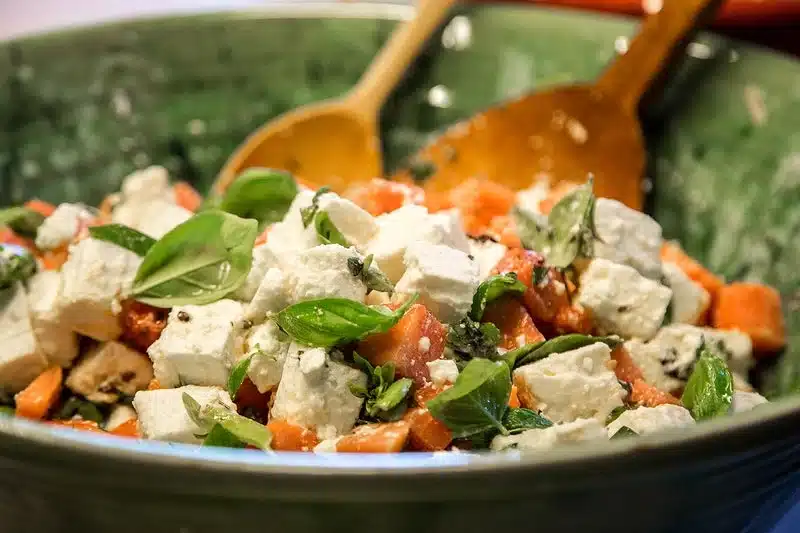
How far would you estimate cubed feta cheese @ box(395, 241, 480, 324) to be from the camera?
120cm

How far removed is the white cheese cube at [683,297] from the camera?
1488 mm

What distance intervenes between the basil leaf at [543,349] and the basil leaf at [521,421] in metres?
0.14

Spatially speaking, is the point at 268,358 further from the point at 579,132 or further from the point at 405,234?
→ the point at 579,132

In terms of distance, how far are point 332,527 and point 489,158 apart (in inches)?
54.2

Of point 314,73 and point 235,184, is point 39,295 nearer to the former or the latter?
point 235,184

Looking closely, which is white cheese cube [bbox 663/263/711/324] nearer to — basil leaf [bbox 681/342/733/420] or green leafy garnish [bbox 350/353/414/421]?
basil leaf [bbox 681/342/733/420]

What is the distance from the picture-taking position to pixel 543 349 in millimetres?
1242

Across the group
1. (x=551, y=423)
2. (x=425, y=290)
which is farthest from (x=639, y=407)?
(x=425, y=290)

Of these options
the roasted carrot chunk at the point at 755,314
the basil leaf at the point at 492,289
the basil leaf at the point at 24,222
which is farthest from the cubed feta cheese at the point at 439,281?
the basil leaf at the point at 24,222

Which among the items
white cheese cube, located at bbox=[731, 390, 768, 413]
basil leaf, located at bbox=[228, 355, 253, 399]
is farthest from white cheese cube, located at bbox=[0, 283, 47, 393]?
white cheese cube, located at bbox=[731, 390, 768, 413]

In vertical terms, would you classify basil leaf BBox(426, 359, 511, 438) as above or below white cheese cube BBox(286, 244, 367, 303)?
below

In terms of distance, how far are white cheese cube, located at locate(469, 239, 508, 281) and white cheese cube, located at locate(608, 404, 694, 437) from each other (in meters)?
0.33

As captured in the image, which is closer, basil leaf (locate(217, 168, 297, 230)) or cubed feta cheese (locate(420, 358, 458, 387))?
cubed feta cheese (locate(420, 358, 458, 387))

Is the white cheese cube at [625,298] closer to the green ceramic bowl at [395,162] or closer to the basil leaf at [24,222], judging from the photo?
the green ceramic bowl at [395,162]
